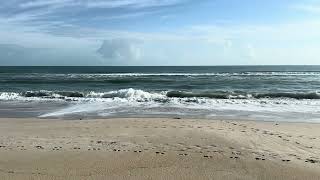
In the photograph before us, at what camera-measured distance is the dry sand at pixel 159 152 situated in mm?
5969

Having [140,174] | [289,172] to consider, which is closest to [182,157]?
[140,174]

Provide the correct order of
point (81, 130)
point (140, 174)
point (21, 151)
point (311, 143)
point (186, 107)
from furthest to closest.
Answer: point (186, 107) → point (81, 130) → point (311, 143) → point (21, 151) → point (140, 174)

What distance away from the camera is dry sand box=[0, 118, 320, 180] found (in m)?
5.97

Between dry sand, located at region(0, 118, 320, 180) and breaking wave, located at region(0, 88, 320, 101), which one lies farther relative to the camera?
breaking wave, located at region(0, 88, 320, 101)

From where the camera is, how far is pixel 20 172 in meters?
5.94

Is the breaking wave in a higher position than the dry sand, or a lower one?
lower

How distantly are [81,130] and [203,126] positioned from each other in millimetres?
3037

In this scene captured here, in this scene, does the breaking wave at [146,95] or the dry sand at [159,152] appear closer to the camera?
the dry sand at [159,152]

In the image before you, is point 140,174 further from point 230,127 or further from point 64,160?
point 230,127

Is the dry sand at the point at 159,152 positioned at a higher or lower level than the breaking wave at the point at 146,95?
higher

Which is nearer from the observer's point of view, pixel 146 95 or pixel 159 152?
pixel 159 152

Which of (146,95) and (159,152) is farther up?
(159,152)

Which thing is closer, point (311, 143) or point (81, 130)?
point (311, 143)

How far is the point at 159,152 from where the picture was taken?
23.5ft
